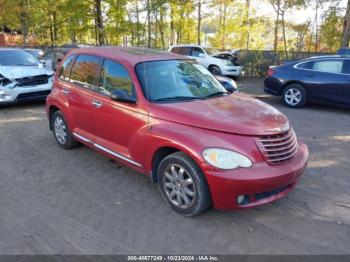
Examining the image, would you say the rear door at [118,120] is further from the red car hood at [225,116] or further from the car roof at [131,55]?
the red car hood at [225,116]

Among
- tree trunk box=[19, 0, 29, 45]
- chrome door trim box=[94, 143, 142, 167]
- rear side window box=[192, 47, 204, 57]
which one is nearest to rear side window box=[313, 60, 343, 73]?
chrome door trim box=[94, 143, 142, 167]

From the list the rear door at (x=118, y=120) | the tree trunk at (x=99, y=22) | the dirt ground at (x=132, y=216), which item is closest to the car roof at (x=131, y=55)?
the rear door at (x=118, y=120)

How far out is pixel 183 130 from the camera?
10.9 ft

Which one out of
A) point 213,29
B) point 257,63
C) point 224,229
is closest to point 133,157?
point 224,229

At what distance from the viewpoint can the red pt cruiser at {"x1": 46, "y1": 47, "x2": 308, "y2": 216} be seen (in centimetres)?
309

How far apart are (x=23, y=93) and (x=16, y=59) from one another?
175cm

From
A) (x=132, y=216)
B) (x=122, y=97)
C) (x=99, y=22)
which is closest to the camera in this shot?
(x=132, y=216)

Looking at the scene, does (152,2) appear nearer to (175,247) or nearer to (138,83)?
(138,83)

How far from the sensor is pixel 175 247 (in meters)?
2.99

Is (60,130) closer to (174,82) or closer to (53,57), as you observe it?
(174,82)

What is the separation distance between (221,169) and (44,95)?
748cm

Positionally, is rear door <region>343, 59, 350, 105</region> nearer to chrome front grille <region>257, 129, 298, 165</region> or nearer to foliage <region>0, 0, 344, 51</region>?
chrome front grille <region>257, 129, 298, 165</region>

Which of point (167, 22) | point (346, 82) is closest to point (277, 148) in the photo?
point (346, 82)

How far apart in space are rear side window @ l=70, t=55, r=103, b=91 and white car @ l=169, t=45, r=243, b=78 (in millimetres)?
10083
